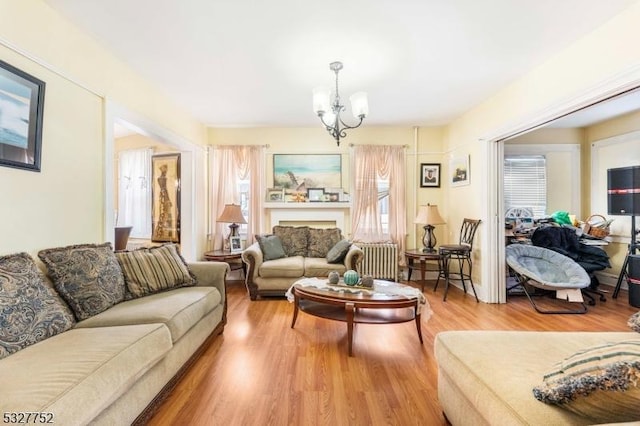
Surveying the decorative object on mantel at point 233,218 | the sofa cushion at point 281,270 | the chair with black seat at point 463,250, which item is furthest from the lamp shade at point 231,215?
the chair with black seat at point 463,250

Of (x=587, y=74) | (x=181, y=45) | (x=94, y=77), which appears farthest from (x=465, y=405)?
(x=94, y=77)

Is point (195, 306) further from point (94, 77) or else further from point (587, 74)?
point (587, 74)

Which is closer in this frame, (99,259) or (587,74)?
(99,259)

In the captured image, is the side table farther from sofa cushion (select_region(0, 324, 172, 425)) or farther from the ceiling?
sofa cushion (select_region(0, 324, 172, 425))

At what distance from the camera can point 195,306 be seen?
7.28 ft

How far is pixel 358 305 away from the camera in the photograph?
246 cm

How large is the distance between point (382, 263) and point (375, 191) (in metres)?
1.17

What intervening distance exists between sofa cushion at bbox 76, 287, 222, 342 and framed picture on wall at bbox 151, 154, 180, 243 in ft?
9.48

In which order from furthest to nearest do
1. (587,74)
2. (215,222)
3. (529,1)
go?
(215,222), (587,74), (529,1)

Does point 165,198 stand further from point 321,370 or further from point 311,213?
point 321,370

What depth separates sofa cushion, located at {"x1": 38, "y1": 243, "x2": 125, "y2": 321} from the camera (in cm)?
187

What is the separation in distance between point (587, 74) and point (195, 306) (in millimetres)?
3604

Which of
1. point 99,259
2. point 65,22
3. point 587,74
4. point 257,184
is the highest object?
point 65,22

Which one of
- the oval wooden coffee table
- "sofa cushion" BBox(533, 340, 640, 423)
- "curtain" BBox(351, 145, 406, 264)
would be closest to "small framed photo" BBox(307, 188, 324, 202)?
"curtain" BBox(351, 145, 406, 264)
